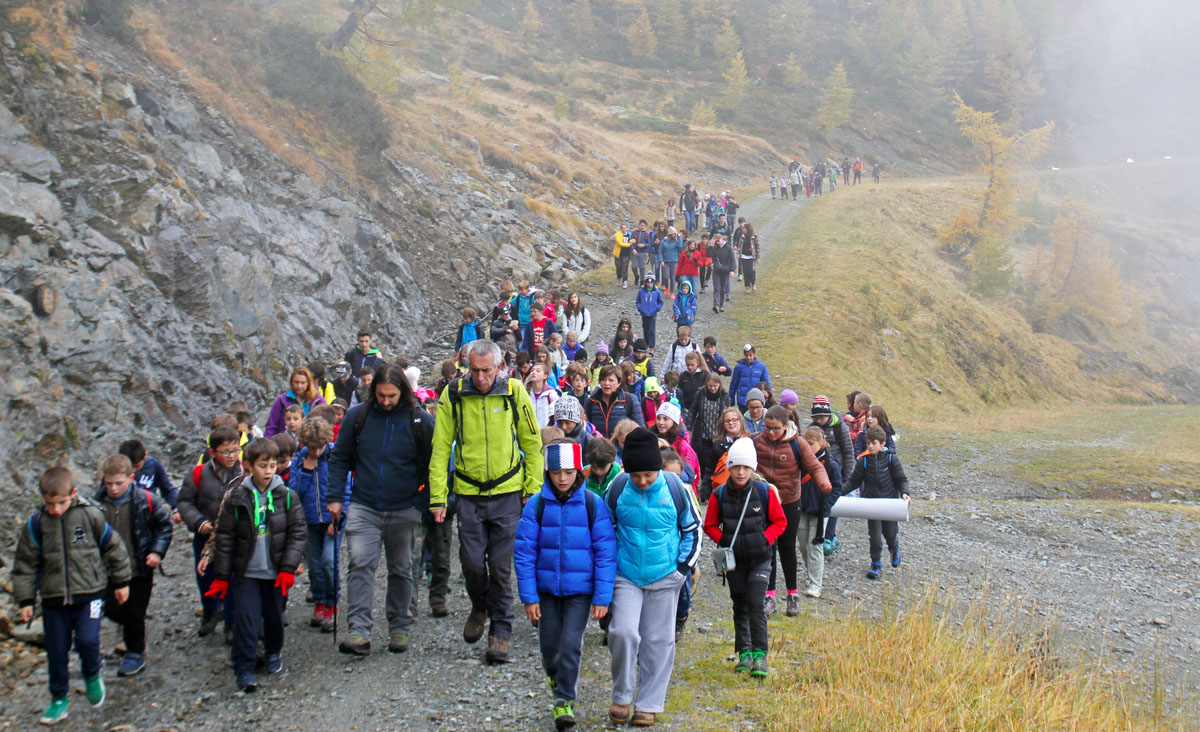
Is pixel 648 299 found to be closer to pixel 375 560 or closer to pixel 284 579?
pixel 375 560

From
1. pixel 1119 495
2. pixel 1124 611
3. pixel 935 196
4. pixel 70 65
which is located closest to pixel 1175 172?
pixel 935 196

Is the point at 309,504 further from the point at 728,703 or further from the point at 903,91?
the point at 903,91

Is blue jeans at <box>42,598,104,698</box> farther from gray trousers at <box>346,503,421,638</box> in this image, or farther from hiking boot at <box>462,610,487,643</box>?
hiking boot at <box>462,610,487,643</box>

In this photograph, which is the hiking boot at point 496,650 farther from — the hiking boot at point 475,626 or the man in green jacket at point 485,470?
the hiking boot at point 475,626

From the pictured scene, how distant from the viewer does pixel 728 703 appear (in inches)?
232

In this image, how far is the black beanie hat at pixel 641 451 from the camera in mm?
5281

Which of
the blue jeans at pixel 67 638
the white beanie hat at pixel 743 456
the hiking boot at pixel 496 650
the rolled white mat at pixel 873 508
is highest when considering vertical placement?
the white beanie hat at pixel 743 456

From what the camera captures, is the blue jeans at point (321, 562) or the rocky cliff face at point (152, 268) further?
the rocky cliff face at point (152, 268)

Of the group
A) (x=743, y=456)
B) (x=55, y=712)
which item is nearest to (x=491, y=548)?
(x=743, y=456)

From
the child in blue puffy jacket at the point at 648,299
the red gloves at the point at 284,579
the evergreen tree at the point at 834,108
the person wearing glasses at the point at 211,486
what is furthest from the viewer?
the evergreen tree at the point at 834,108

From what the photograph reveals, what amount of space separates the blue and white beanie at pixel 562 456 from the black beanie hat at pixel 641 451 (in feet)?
1.09

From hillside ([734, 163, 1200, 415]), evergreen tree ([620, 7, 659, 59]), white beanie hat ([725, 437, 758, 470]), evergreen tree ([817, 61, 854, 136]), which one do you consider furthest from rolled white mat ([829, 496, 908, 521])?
evergreen tree ([620, 7, 659, 59])

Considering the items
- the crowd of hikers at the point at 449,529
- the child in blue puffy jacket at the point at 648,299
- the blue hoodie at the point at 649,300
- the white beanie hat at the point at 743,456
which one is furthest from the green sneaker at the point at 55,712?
the blue hoodie at the point at 649,300

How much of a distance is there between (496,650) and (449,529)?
2.05 metres
